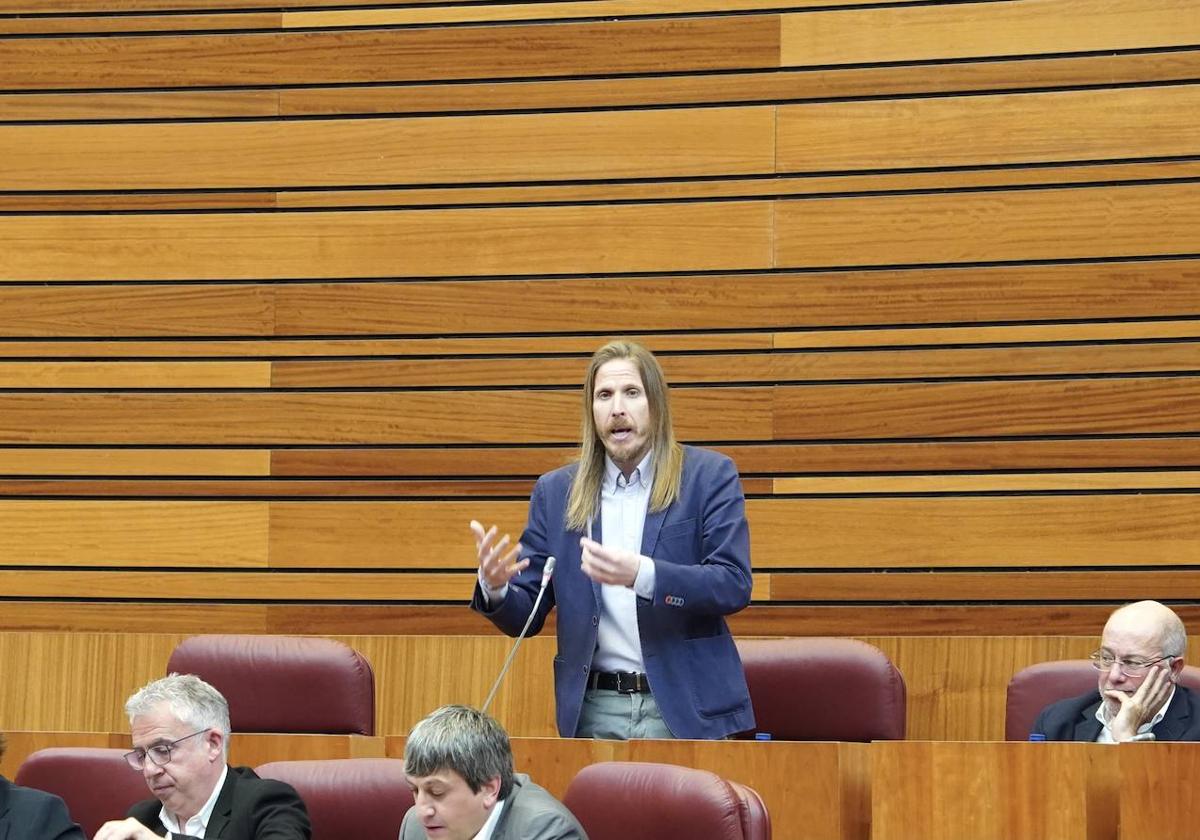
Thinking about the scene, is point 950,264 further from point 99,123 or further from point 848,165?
point 99,123

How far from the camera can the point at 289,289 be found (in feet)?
11.2

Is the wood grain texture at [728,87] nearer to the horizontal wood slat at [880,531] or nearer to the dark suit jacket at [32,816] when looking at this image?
the horizontal wood slat at [880,531]

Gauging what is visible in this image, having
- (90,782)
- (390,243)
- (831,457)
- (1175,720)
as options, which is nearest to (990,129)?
(831,457)

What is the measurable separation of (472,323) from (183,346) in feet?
1.86

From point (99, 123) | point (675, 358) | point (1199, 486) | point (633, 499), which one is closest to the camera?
point (633, 499)

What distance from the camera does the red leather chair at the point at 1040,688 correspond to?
2551mm

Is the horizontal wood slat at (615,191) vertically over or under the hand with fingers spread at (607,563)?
over

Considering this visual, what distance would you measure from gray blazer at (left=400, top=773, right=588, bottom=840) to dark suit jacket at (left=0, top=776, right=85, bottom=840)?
378mm

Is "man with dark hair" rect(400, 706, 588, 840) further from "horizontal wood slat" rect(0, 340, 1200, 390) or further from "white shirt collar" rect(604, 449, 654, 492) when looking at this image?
"horizontal wood slat" rect(0, 340, 1200, 390)

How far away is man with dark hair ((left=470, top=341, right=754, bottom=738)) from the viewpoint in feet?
7.53

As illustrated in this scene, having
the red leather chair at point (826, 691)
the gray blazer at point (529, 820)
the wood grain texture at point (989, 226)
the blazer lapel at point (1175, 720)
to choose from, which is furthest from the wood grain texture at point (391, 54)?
the gray blazer at point (529, 820)

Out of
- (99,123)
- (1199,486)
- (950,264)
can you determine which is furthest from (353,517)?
(1199,486)

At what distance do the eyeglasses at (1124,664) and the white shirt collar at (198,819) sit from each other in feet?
3.80

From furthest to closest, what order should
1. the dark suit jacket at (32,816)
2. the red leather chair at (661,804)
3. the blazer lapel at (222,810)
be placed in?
the blazer lapel at (222,810) < the dark suit jacket at (32,816) < the red leather chair at (661,804)
